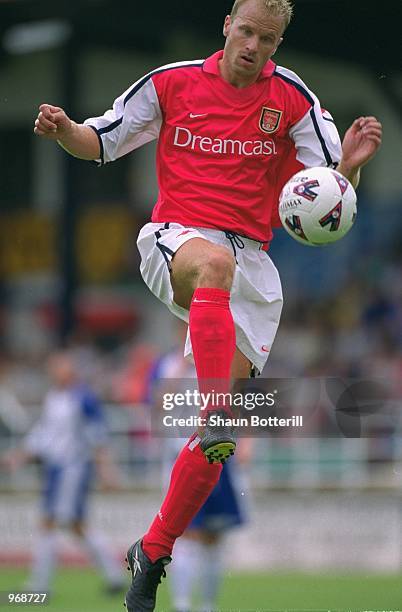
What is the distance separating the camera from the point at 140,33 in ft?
48.8

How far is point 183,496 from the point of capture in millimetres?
5656

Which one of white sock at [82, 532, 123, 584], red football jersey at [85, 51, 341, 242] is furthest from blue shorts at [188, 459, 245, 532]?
red football jersey at [85, 51, 341, 242]

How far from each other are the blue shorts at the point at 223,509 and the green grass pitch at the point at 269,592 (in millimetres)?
655

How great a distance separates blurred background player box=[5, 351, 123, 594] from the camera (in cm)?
1177

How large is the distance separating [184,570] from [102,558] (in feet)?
7.42

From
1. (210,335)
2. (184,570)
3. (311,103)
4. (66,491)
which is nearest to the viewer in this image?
(210,335)

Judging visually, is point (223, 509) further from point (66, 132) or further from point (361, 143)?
point (66, 132)

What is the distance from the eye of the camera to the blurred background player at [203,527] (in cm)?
938

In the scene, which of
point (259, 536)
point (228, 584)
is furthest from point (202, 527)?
point (259, 536)

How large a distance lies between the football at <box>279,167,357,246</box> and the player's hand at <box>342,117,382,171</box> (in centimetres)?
25

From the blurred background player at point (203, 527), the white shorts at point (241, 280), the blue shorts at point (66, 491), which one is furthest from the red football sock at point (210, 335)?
the blue shorts at point (66, 491)

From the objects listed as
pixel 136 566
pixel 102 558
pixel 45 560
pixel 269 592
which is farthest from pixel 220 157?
pixel 45 560

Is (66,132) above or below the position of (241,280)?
above

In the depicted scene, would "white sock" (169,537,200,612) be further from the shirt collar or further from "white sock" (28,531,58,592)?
the shirt collar
